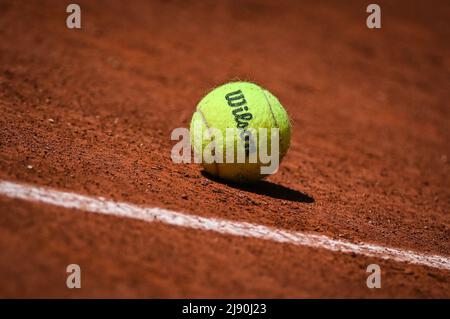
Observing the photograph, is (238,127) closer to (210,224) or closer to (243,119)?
(243,119)

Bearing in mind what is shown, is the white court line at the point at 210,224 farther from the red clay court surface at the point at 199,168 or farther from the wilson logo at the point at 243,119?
the wilson logo at the point at 243,119

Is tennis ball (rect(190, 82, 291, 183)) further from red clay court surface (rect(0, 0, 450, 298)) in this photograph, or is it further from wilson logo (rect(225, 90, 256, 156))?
red clay court surface (rect(0, 0, 450, 298))

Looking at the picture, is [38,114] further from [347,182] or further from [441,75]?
[441,75]

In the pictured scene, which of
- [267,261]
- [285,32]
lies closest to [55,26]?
[285,32]

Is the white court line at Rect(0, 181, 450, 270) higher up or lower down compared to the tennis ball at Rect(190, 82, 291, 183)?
lower down

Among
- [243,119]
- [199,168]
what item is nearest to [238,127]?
[243,119]

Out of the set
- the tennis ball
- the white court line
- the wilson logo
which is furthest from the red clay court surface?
the wilson logo

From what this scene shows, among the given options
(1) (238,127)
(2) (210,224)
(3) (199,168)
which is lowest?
(2) (210,224)
